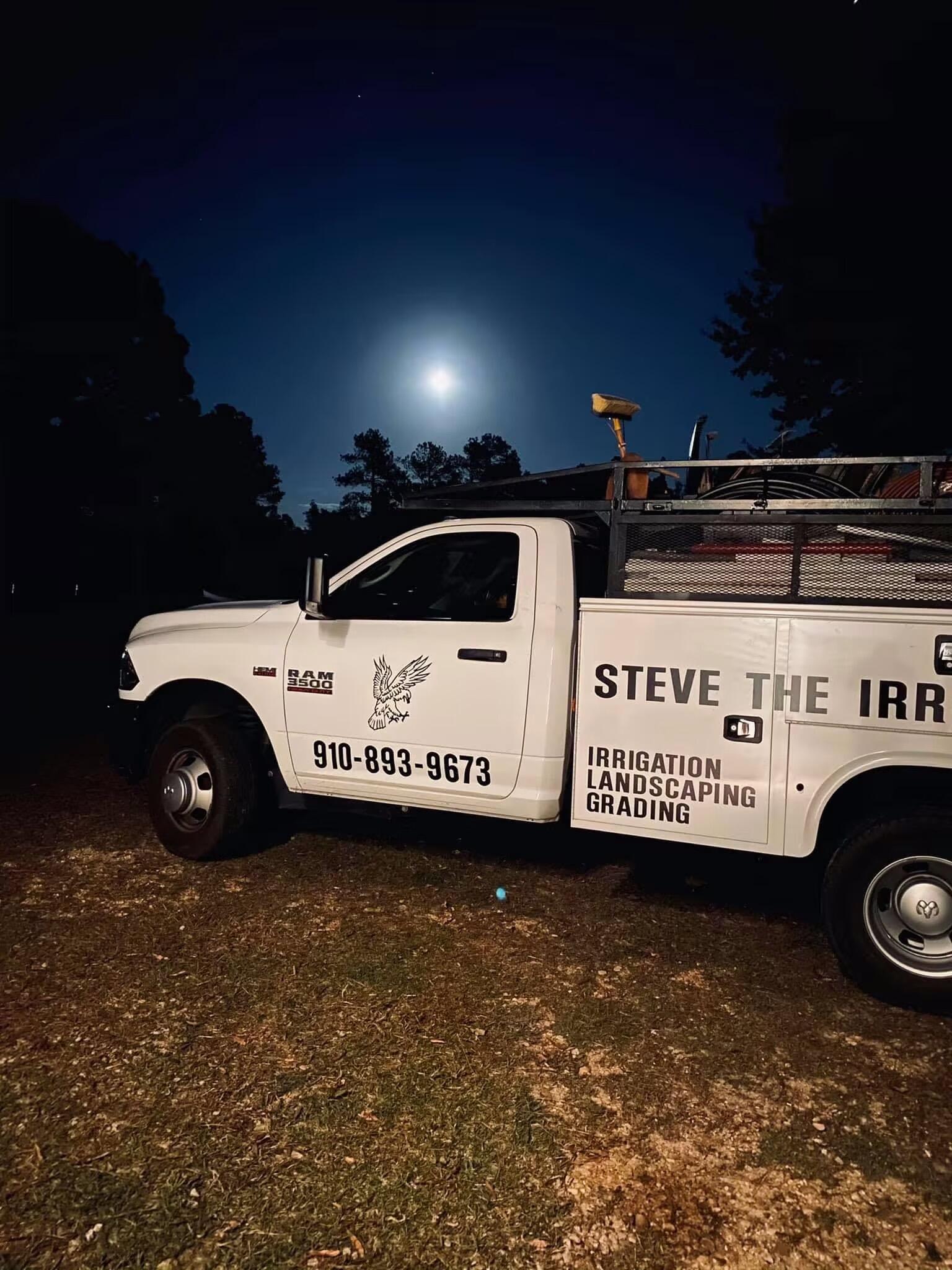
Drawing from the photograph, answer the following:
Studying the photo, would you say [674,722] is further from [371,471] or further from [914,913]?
[371,471]

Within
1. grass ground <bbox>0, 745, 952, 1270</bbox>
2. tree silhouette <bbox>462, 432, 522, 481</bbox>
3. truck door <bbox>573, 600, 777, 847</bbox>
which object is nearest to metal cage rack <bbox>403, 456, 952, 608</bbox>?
truck door <bbox>573, 600, 777, 847</bbox>

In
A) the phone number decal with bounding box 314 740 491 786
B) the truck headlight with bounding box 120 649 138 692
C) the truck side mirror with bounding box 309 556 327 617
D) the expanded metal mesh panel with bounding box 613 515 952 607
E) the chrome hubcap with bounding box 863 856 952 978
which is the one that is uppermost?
the expanded metal mesh panel with bounding box 613 515 952 607

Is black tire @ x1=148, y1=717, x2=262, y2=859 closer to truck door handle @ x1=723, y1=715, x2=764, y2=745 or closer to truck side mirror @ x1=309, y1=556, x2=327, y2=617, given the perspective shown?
truck side mirror @ x1=309, y1=556, x2=327, y2=617

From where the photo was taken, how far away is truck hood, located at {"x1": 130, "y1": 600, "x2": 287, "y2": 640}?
16.5 ft

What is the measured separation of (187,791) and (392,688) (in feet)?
4.83

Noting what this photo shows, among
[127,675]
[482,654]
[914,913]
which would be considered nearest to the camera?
[914,913]

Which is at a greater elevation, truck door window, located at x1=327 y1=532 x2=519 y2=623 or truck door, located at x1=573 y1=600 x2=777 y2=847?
truck door window, located at x1=327 y1=532 x2=519 y2=623

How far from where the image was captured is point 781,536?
3826 millimetres

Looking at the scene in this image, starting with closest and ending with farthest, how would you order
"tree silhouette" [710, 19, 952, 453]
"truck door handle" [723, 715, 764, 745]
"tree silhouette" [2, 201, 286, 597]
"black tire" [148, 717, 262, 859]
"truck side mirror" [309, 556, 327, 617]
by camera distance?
"truck door handle" [723, 715, 764, 745] < "truck side mirror" [309, 556, 327, 617] < "black tire" [148, 717, 262, 859] < "tree silhouette" [710, 19, 952, 453] < "tree silhouette" [2, 201, 286, 597]

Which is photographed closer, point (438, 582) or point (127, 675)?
point (438, 582)

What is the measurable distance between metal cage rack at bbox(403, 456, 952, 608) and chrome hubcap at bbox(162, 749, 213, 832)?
234 centimetres

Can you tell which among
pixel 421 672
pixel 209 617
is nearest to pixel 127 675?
pixel 209 617

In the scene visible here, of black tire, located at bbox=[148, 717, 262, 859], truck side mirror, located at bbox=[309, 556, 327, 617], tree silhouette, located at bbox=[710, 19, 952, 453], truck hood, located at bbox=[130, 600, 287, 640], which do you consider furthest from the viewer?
tree silhouette, located at bbox=[710, 19, 952, 453]

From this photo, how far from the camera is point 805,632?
3605mm
